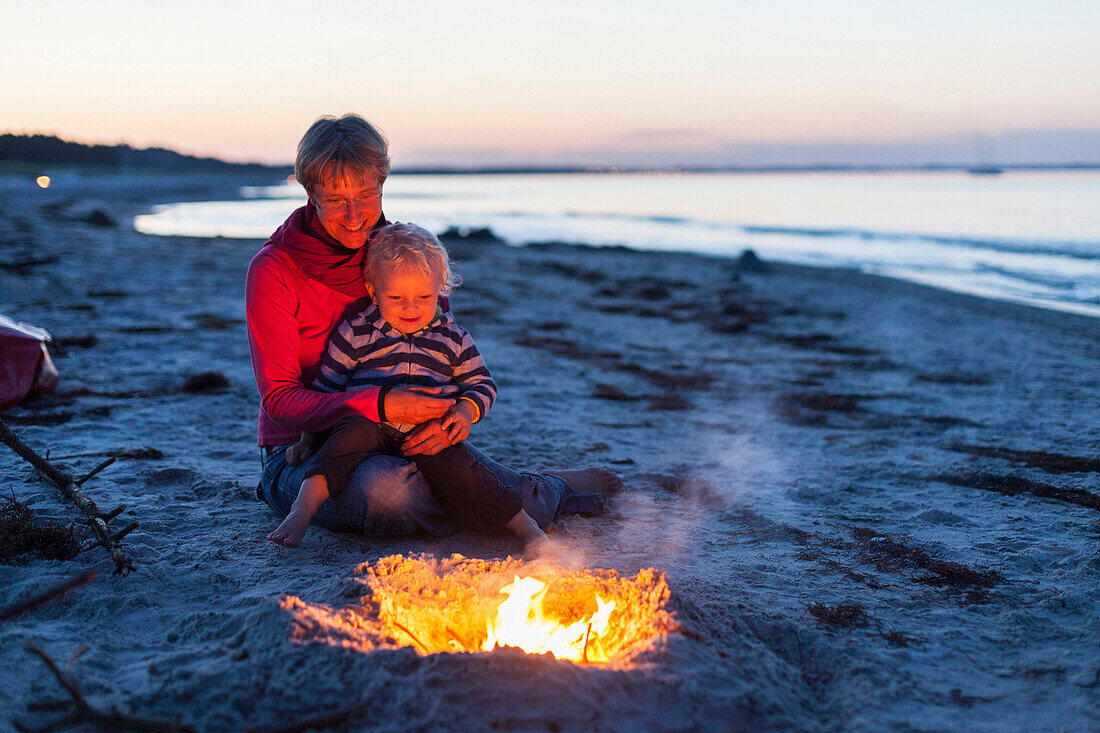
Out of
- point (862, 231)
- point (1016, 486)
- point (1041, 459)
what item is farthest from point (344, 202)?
point (862, 231)

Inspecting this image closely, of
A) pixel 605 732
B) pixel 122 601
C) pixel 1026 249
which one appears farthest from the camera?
pixel 1026 249

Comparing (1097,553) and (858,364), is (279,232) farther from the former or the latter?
(858,364)

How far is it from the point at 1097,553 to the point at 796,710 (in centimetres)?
190

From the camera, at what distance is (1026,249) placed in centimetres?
1748

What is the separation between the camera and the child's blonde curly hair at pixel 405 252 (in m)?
2.99

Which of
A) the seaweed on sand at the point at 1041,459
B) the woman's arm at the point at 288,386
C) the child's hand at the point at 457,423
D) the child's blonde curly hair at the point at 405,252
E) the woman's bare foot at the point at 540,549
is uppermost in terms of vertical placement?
the child's blonde curly hair at the point at 405,252

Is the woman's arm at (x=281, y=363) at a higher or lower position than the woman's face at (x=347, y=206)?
lower

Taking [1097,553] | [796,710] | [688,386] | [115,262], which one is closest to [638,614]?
[796,710]

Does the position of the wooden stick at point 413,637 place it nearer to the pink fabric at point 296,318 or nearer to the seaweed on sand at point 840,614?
the pink fabric at point 296,318

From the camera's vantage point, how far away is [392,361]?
313cm

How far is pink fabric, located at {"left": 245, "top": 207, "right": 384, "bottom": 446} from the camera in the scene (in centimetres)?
302

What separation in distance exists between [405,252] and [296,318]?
578mm

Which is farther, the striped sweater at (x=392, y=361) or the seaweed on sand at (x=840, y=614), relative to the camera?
the striped sweater at (x=392, y=361)

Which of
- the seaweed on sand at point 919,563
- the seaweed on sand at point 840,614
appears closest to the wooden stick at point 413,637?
the seaweed on sand at point 840,614
